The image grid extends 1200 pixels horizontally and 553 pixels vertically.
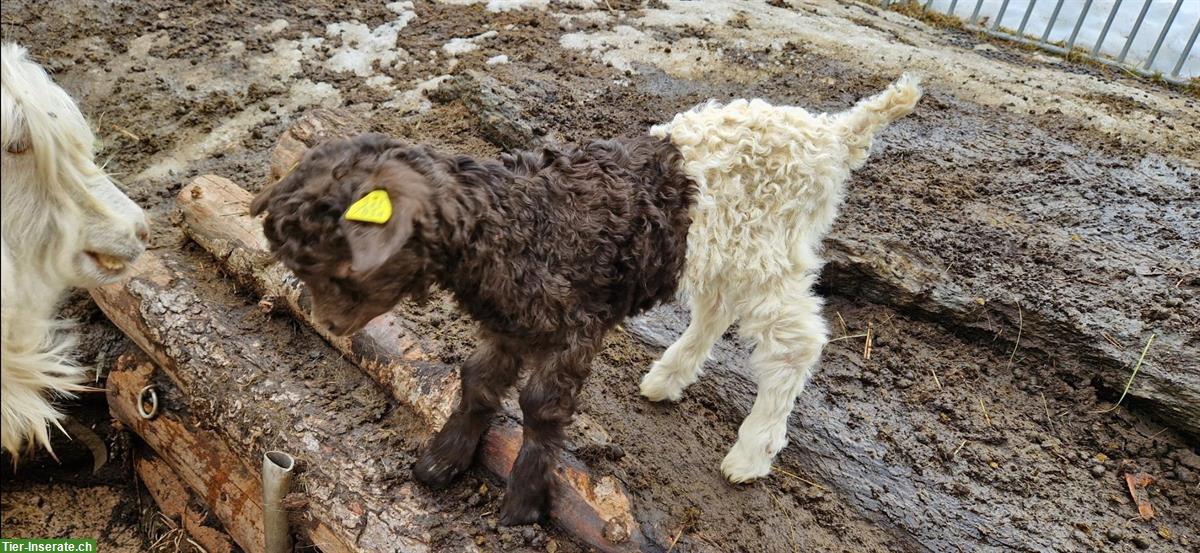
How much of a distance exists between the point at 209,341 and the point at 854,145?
2.97 metres

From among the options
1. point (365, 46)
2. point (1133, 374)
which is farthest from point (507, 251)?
point (365, 46)

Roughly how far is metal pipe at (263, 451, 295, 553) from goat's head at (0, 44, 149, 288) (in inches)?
35.0

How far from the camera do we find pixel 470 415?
9.61ft

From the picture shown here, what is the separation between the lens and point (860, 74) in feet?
19.9

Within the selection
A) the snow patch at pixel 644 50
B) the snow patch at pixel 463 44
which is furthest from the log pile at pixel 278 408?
the snow patch at pixel 644 50

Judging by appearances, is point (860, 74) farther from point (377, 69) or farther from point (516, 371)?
point (516, 371)

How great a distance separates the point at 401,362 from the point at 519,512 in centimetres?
89

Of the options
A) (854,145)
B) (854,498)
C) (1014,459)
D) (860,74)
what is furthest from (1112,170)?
(854,498)

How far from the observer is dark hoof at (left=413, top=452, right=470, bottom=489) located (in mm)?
2920

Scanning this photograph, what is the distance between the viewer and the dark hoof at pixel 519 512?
282 cm

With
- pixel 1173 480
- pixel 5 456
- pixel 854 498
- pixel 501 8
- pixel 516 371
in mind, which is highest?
pixel 501 8

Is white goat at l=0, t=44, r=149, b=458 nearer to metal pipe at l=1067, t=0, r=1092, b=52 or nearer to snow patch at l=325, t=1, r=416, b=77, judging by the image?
snow patch at l=325, t=1, r=416, b=77

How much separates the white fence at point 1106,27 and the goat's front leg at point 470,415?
6.91m

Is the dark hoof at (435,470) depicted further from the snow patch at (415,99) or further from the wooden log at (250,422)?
the snow patch at (415,99)
